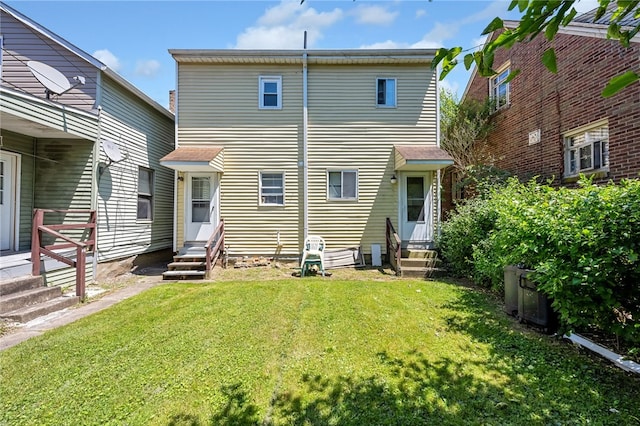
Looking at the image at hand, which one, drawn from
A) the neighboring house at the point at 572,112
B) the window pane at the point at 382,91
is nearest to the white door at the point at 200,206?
the window pane at the point at 382,91

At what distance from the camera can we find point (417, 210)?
935 centimetres

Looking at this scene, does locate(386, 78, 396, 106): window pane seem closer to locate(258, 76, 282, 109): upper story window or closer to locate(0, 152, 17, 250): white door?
locate(258, 76, 282, 109): upper story window

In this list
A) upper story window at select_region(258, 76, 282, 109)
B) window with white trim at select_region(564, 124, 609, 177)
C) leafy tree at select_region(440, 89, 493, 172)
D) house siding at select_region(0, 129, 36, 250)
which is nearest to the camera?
house siding at select_region(0, 129, 36, 250)

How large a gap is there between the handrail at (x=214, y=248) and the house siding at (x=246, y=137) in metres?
0.31

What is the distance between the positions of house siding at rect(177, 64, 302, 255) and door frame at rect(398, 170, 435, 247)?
3.25 metres

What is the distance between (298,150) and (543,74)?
7.67 metres

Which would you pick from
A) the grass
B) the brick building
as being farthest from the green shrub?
the brick building

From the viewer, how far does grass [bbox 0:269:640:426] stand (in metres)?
2.56

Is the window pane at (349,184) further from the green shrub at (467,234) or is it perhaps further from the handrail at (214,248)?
the handrail at (214,248)

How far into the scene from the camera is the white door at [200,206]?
9016mm

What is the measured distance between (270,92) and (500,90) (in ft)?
27.8

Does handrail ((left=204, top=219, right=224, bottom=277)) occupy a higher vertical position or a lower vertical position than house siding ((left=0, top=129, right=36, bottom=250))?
lower

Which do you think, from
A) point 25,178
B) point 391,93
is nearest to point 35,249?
point 25,178

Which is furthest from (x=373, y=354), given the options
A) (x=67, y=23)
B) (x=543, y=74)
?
(x=67, y=23)
